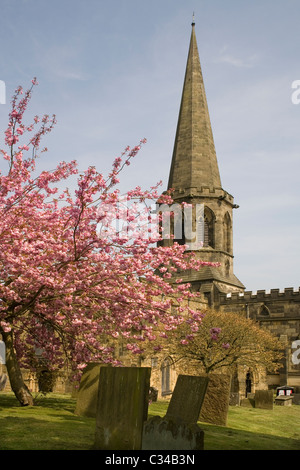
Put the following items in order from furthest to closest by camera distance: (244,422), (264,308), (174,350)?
(264,308) → (174,350) → (244,422)

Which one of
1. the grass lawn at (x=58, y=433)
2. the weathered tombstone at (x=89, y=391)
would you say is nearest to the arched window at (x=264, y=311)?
the grass lawn at (x=58, y=433)

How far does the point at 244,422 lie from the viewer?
18438 mm

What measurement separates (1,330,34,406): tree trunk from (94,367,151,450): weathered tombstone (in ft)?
19.8

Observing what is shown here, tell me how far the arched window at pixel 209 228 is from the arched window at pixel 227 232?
5.33 ft

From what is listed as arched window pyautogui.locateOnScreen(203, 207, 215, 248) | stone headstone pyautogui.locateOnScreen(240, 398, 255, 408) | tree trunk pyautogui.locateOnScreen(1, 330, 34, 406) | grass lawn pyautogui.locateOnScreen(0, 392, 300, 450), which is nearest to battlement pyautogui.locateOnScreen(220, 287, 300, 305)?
arched window pyautogui.locateOnScreen(203, 207, 215, 248)

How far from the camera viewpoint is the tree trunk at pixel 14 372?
46.9ft

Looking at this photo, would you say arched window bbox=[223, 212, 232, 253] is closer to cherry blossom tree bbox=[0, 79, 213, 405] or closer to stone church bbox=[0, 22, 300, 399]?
stone church bbox=[0, 22, 300, 399]

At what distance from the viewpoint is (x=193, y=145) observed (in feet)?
168

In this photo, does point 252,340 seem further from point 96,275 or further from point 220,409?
point 96,275

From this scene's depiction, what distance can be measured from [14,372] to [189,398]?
20.4 ft

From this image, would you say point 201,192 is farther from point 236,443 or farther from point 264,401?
point 236,443

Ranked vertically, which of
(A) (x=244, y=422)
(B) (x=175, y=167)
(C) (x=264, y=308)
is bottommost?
(A) (x=244, y=422)

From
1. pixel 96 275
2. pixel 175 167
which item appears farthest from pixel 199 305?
pixel 96 275

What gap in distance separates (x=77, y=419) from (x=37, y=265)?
3.83 m
